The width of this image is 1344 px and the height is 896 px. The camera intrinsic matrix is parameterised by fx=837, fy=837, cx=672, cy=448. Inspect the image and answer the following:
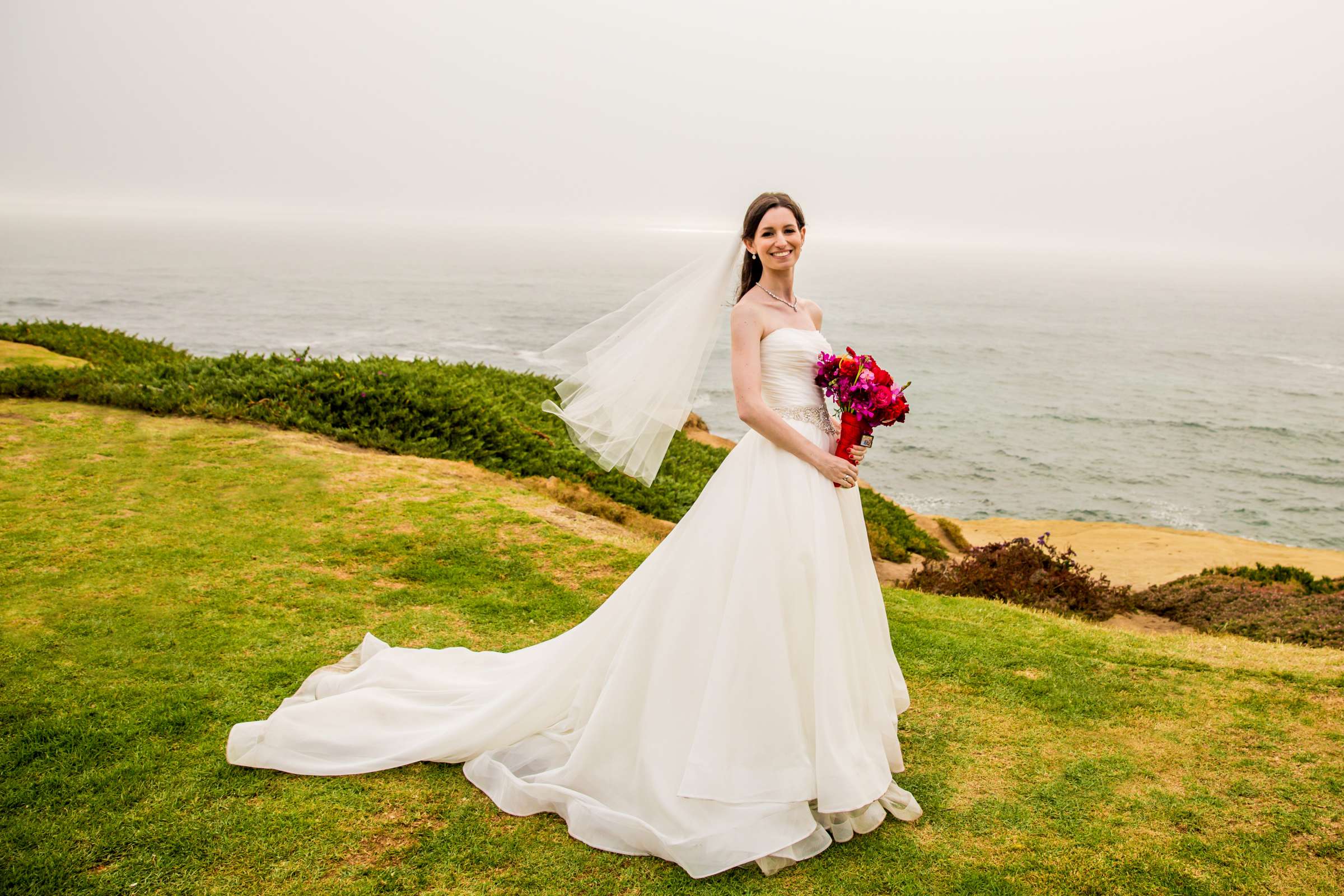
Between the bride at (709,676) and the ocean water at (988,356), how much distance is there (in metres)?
1.87

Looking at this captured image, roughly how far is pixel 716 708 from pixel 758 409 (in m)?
1.56

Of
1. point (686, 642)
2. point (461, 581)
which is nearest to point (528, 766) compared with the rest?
point (686, 642)

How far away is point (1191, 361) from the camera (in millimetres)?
67375

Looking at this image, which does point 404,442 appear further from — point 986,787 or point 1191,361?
point 1191,361

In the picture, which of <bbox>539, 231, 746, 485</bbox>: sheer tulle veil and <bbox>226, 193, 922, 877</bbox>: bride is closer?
<bbox>226, 193, 922, 877</bbox>: bride

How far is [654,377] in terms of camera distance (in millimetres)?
5156

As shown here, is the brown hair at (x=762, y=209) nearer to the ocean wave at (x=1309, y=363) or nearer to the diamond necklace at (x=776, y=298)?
the diamond necklace at (x=776, y=298)

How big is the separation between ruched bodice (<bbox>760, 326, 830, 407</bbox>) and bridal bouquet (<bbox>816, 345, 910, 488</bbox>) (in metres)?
0.08

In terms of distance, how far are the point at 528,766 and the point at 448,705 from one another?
736 millimetres

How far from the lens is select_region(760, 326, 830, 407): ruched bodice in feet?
15.2

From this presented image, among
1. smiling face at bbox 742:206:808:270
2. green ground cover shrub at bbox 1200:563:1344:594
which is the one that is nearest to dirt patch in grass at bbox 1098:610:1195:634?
green ground cover shrub at bbox 1200:563:1344:594

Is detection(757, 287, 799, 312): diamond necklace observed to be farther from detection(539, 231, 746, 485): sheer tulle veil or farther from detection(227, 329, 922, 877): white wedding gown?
detection(539, 231, 746, 485): sheer tulle veil

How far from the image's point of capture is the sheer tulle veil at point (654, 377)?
511 centimetres

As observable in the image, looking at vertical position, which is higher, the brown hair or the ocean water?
the brown hair
